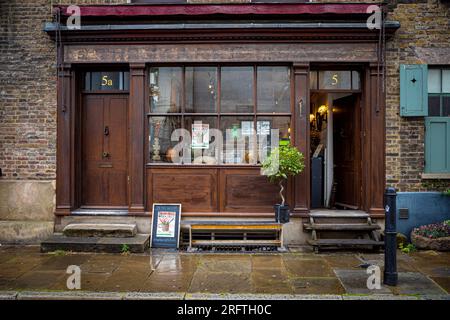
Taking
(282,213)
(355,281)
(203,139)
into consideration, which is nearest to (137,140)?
(203,139)

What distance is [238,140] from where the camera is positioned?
9.41 m

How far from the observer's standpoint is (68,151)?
30.6 feet

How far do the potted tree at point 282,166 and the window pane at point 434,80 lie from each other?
9.93ft

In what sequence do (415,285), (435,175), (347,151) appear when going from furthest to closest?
1. (347,151)
2. (435,175)
3. (415,285)

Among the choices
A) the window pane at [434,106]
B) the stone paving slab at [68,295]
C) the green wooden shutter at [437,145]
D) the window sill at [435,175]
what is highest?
the window pane at [434,106]

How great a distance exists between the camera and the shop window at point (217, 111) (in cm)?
936

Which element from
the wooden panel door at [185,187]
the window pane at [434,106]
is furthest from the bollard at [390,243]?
the wooden panel door at [185,187]

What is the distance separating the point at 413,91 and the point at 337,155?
2.55 metres

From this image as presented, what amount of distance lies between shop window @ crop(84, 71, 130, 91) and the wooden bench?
10.5 feet

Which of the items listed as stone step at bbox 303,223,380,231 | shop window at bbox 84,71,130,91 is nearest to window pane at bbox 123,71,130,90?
shop window at bbox 84,71,130,91

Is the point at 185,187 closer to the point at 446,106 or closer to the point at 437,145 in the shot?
the point at 437,145

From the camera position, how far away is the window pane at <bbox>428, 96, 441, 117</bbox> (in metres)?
9.20

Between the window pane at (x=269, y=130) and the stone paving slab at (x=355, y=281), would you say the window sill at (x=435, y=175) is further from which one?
the stone paving slab at (x=355, y=281)

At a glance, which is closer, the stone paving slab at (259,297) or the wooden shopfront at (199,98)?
the stone paving slab at (259,297)
